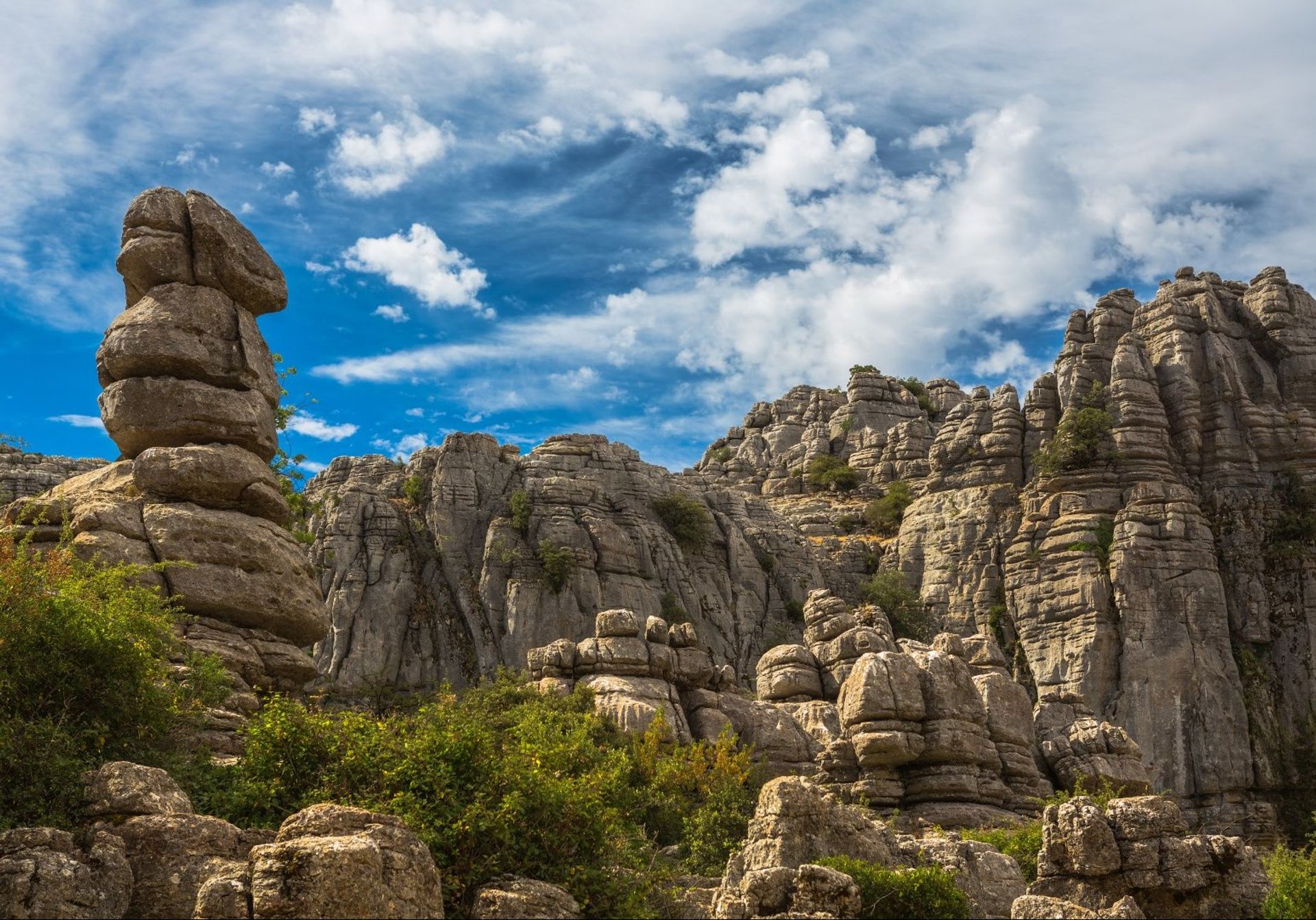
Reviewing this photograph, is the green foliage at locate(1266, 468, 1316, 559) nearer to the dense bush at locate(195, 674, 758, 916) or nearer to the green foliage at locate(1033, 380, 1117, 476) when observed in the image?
the green foliage at locate(1033, 380, 1117, 476)

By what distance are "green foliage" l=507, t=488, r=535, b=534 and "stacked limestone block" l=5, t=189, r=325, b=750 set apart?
3744cm

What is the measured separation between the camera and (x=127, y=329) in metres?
28.4

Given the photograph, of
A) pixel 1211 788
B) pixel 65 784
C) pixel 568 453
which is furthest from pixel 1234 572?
pixel 65 784

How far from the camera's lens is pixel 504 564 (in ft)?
219

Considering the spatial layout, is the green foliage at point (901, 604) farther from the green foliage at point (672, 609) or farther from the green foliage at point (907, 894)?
the green foliage at point (907, 894)

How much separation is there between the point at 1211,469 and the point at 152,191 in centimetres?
5885

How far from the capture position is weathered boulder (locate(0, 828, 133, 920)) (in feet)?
43.8

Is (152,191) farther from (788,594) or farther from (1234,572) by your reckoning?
(1234,572)

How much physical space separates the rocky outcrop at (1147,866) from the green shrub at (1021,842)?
543 centimetres

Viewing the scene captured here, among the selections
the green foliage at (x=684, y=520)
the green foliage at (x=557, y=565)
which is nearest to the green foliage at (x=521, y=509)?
the green foliage at (x=557, y=565)

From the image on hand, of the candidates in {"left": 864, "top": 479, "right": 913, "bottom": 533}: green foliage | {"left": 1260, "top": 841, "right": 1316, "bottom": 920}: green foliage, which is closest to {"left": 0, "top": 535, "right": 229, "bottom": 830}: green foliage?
{"left": 1260, "top": 841, "right": 1316, "bottom": 920}: green foliage

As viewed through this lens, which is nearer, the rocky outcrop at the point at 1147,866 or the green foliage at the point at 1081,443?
the rocky outcrop at the point at 1147,866

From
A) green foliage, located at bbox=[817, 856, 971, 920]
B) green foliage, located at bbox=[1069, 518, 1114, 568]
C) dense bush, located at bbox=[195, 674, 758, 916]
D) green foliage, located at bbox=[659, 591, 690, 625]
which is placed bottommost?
green foliage, located at bbox=[817, 856, 971, 920]

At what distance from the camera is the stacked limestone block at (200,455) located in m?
26.0
